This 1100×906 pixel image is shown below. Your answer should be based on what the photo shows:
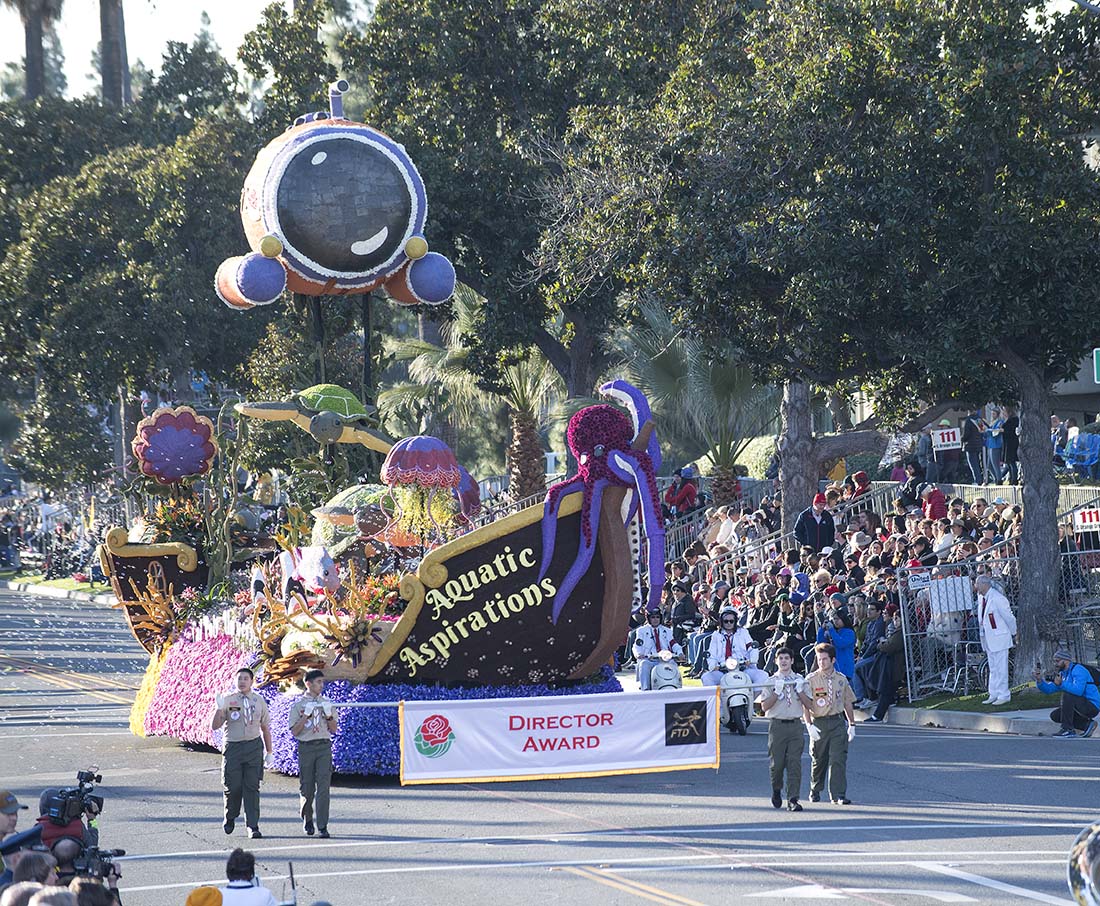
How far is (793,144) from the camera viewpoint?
21.4 metres

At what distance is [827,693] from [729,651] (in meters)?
5.42

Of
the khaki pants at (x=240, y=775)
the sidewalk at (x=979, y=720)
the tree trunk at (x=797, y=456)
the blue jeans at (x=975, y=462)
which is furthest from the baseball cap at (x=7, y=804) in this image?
the blue jeans at (x=975, y=462)

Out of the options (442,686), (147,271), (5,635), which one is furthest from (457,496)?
(147,271)

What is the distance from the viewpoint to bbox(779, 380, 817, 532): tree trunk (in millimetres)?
29094

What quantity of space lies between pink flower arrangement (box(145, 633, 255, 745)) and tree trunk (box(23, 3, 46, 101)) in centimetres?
4376

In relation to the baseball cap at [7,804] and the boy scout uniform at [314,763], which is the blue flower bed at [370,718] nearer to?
the boy scout uniform at [314,763]

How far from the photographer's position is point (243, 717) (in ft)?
47.2

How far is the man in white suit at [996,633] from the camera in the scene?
67.5ft

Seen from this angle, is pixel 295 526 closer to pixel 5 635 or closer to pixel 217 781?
pixel 217 781

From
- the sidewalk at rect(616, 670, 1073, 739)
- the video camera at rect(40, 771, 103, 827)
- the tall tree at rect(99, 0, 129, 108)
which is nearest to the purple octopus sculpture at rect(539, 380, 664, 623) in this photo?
the sidewalk at rect(616, 670, 1073, 739)

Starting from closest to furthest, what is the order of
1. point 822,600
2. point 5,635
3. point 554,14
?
point 822,600
point 554,14
point 5,635

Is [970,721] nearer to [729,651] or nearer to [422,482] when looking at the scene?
[729,651]

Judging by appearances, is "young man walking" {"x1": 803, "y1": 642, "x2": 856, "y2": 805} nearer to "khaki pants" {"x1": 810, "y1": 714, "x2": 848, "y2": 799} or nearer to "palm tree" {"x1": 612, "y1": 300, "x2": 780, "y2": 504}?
"khaki pants" {"x1": 810, "y1": 714, "x2": 848, "y2": 799}

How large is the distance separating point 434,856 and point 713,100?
13.3m
